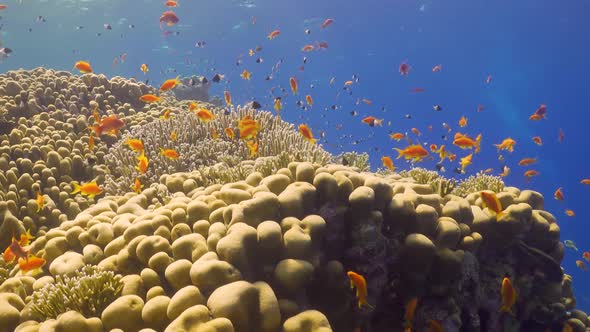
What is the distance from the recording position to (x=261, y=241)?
353 cm

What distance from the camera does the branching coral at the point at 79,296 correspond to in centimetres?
335

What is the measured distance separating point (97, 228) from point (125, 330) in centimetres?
143

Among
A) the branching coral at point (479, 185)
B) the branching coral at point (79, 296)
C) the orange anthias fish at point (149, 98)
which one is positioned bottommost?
the branching coral at point (79, 296)

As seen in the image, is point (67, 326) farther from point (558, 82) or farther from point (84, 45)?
point (84, 45)

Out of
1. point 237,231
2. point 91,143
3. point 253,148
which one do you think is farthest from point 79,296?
point 91,143

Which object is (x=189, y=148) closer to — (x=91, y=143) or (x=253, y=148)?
(x=253, y=148)

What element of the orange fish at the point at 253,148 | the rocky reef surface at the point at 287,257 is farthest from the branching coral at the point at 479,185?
the orange fish at the point at 253,148

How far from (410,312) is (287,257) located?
1.42 meters

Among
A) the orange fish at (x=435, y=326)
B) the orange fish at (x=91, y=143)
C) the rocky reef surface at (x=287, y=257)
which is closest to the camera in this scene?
the rocky reef surface at (x=287, y=257)

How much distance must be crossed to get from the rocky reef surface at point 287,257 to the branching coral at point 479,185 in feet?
0.09

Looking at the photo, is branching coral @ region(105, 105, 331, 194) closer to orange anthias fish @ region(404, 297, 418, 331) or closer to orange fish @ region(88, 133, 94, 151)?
orange fish @ region(88, 133, 94, 151)

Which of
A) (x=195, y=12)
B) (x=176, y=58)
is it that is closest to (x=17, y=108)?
(x=195, y=12)

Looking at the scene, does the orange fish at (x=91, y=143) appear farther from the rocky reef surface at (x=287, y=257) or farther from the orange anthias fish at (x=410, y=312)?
the orange anthias fish at (x=410, y=312)

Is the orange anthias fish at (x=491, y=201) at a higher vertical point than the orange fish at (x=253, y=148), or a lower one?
lower
